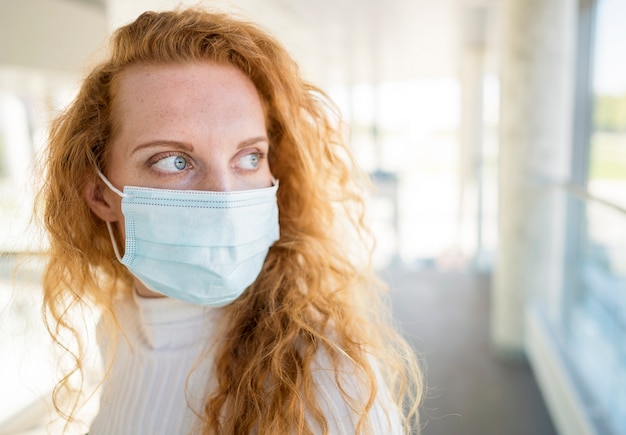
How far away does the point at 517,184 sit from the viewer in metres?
3.76

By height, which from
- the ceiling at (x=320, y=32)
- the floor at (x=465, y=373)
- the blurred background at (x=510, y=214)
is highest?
the ceiling at (x=320, y=32)

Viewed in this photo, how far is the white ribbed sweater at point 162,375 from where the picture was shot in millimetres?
1042

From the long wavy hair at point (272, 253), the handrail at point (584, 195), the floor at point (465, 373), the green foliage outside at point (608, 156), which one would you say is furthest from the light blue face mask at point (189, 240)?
the green foliage outside at point (608, 156)

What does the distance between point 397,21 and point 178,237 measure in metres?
5.48

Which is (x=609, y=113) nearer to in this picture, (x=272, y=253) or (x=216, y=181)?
(x=272, y=253)

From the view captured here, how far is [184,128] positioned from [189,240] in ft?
0.81

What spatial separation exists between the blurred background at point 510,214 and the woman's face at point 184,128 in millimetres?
278

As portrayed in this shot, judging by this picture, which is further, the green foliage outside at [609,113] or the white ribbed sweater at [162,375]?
the green foliage outside at [609,113]

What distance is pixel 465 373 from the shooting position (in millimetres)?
3736

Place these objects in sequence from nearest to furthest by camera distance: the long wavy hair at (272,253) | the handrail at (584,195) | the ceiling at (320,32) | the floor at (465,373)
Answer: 1. the long wavy hair at (272,253)
2. the handrail at (584,195)
3. the ceiling at (320,32)
4. the floor at (465,373)

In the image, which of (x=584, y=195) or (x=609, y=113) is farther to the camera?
(x=609, y=113)

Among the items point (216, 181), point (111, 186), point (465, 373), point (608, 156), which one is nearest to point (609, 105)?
point (608, 156)

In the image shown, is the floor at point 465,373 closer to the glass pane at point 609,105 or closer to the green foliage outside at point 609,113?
the glass pane at point 609,105

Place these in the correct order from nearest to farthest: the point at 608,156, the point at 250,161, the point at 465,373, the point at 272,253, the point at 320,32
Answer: the point at 250,161 → the point at 272,253 → the point at 608,156 → the point at 465,373 → the point at 320,32
